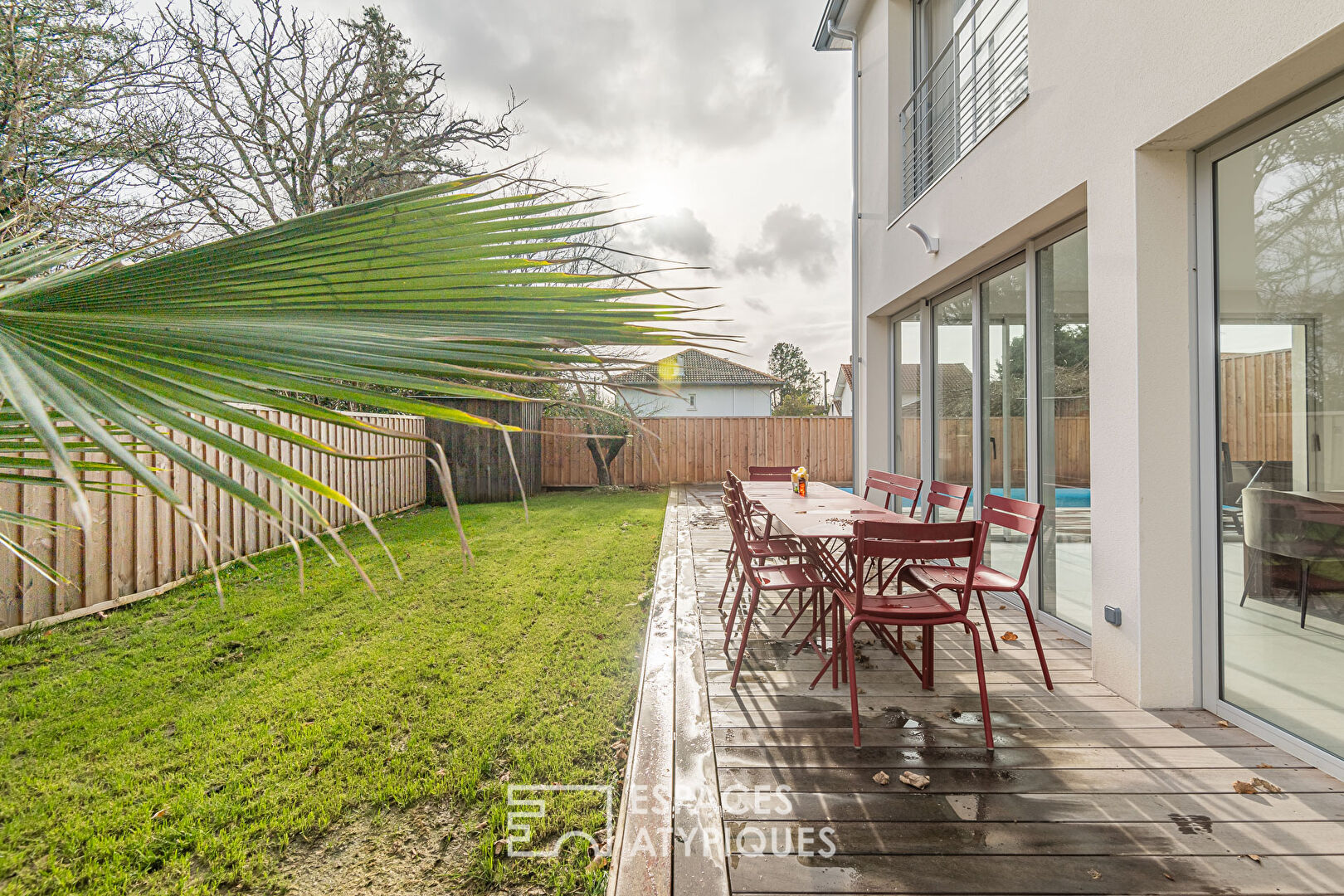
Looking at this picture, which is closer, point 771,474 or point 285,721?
point 285,721

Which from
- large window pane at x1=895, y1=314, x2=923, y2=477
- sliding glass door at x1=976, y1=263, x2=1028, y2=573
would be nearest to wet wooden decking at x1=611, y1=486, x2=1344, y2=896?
sliding glass door at x1=976, y1=263, x2=1028, y2=573

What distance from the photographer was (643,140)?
323 inches

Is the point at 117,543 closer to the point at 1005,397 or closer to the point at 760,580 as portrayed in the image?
the point at 760,580

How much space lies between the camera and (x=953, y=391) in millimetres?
4961

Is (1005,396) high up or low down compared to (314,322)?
up

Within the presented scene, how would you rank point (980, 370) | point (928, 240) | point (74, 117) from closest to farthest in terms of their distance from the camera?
1. point (980, 370)
2. point (928, 240)
3. point (74, 117)

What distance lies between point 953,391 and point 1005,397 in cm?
84

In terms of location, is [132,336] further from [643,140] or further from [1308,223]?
[643,140]

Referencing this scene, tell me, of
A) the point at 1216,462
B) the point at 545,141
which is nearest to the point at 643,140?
the point at 545,141

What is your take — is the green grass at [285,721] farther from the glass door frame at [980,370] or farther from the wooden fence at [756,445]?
the wooden fence at [756,445]

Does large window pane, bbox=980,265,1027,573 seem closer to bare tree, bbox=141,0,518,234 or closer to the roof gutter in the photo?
the roof gutter

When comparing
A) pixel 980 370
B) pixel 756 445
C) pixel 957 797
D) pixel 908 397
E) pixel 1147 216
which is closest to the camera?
pixel 957 797

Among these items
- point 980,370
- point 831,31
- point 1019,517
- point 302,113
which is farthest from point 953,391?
point 302,113

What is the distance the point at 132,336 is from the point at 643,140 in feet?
27.7
